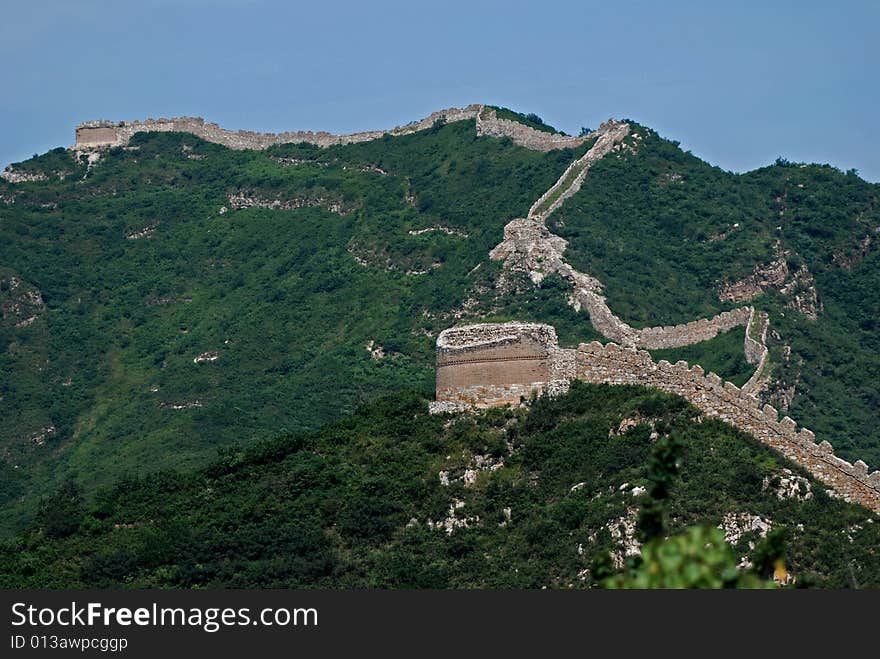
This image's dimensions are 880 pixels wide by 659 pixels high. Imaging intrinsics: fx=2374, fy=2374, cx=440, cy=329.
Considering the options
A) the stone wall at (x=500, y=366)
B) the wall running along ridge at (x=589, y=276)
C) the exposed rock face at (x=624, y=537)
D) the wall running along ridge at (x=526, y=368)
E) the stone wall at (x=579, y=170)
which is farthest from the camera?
the stone wall at (x=579, y=170)

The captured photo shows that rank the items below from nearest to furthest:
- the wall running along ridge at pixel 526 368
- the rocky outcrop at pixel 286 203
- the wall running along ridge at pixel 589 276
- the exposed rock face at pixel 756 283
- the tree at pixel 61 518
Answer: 1. the wall running along ridge at pixel 526 368
2. the tree at pixel 61 518
3. the wall running along ridge at pixel 589 276
4. the exposed rock face at pixel 756 283
5. the rocky outcrop at pixel 286 203

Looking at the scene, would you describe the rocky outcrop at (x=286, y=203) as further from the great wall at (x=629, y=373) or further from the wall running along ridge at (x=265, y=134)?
the great wall at (x=629, y=373)

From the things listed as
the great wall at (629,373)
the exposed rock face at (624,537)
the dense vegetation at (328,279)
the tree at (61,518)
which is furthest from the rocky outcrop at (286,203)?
the exposed rock face at (624,537)

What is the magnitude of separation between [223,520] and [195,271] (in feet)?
190

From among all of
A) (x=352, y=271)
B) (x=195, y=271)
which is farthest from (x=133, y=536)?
(x=195, y=271)

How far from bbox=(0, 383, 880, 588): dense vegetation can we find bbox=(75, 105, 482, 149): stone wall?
64.7 metres

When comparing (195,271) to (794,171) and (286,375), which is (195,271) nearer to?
(286,375)

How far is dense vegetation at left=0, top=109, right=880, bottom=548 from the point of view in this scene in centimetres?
8581

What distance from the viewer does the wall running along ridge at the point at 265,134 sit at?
115562 mm

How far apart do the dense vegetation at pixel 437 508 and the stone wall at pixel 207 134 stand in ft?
212

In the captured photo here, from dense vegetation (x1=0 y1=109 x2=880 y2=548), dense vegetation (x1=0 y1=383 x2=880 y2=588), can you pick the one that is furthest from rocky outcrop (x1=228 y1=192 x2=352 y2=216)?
dense vegetation (x1=0 y1=383 x2=880 y2=588)

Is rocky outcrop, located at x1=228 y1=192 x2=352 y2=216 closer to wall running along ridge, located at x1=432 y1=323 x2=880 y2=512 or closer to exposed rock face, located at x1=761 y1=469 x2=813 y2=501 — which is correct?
wall running along ridge, located at x1=432 y1=323 x2=880 y2=512

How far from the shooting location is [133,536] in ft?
178

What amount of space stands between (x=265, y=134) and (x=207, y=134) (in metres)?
3.89
